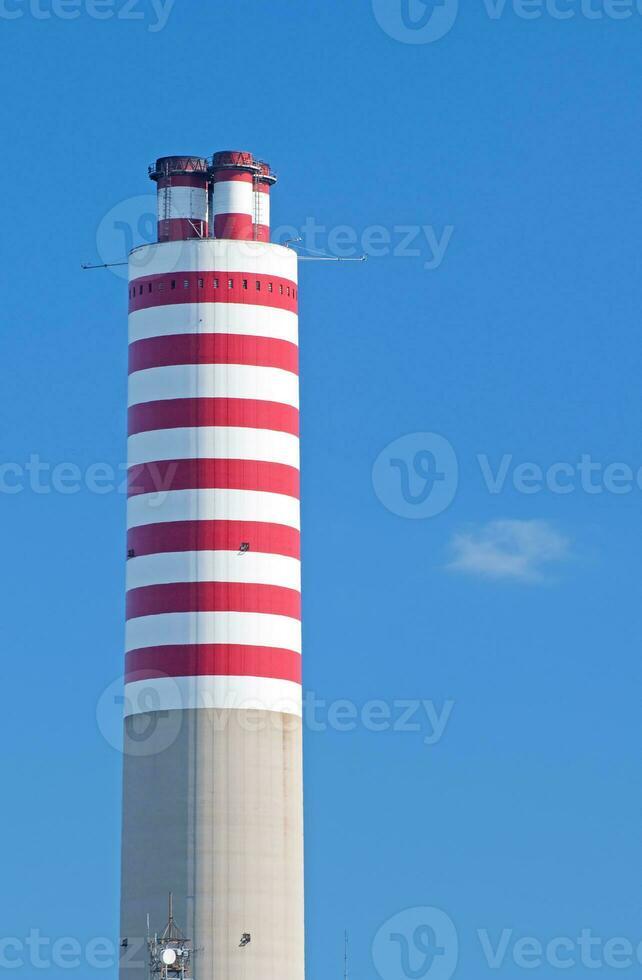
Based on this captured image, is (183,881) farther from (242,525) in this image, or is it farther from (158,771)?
(242,525)

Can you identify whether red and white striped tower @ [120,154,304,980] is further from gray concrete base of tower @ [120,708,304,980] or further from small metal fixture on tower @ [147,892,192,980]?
small metal fixture on tower @ [147,892,192,980]

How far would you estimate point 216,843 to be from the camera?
112m

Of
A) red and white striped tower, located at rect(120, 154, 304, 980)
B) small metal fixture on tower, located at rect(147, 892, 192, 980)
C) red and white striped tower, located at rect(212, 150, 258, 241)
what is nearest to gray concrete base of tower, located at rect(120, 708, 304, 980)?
red and white striped tower, located at rect(120, 154, 304, 980)

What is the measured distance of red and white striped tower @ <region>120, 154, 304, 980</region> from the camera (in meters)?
112

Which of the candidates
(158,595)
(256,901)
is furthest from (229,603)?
(256,901)

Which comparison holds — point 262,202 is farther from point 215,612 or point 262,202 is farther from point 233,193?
point 215,612

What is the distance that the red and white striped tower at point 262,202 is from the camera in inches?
4614

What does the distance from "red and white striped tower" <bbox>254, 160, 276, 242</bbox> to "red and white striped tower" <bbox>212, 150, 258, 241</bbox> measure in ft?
0.92

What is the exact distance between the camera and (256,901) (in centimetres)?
11181

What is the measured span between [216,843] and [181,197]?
2175 centimetres

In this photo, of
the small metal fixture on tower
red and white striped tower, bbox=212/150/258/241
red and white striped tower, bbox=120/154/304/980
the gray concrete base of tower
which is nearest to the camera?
the small metal fixture on tower

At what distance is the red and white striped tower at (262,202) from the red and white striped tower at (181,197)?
168cm

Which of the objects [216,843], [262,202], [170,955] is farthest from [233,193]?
[170,955]

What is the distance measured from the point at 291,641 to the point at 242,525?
13.7 feet
